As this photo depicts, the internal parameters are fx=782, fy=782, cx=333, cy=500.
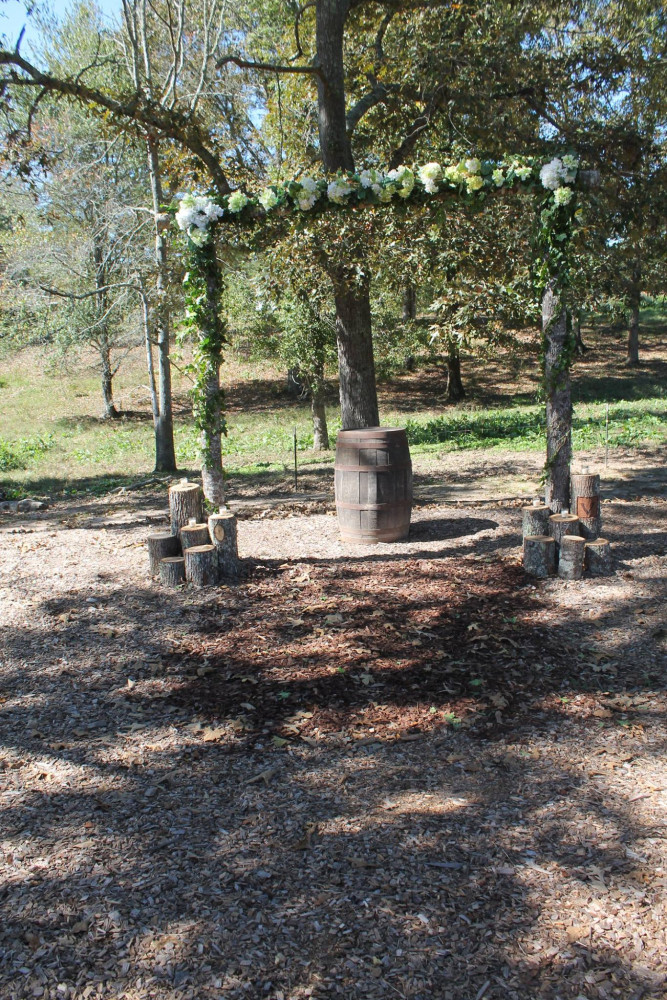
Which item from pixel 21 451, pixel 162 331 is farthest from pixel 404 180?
pixel 21 451

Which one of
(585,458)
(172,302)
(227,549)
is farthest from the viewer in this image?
(172,302)

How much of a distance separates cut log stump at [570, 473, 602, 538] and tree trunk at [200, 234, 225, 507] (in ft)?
9.81

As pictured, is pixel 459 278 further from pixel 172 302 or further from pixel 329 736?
pixel 329 736

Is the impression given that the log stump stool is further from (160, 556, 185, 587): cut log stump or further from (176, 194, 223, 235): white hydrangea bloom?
(176, 194, 223, 235): white hydrangea bloom

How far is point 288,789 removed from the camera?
3.56 meters

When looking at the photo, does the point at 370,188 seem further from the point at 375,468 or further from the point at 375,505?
the point at 375,505

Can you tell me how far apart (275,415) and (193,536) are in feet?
55.1

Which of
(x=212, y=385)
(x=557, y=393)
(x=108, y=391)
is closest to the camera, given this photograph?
(x=557, y=393)

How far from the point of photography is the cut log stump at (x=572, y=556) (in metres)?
6.12

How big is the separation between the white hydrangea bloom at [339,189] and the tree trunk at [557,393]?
1.84 meters

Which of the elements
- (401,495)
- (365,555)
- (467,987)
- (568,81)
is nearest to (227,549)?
(365,555)

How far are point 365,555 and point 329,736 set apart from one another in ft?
10.3

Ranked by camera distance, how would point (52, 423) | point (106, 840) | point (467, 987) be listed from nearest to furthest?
point (467, 987), point (106, 840), point (52, 423)

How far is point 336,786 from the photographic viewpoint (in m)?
3.58
